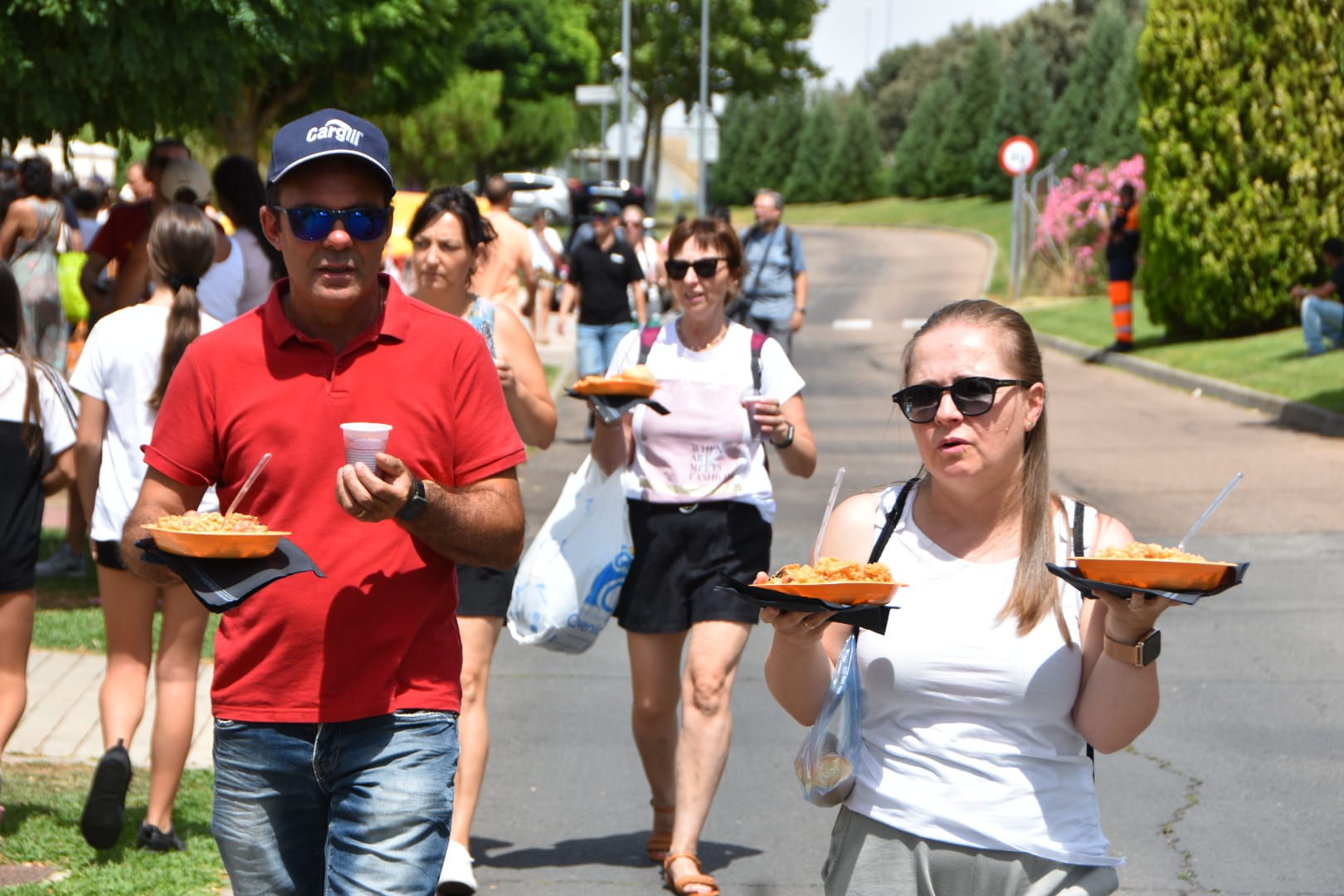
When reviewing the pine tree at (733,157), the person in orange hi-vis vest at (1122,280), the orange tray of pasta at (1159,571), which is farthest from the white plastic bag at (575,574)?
the pine tree at (733,157)

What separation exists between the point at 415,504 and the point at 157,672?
2689 millimetres

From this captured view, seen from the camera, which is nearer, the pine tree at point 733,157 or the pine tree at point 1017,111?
the pine tree at point 1017,111

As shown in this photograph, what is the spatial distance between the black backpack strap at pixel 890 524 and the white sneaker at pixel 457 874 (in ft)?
7.67

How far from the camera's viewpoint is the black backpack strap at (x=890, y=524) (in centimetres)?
324

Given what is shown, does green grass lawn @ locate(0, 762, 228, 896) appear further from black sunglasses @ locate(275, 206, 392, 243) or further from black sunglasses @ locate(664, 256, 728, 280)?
black sunglasses @ locate(275, 206, 392, 243)

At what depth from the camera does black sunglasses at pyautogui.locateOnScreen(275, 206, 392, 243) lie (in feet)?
10.7

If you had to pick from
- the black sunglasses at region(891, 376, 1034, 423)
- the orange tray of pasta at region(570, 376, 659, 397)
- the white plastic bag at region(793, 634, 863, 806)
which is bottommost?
the white plastic bag at region(793, 634, 863, 806)

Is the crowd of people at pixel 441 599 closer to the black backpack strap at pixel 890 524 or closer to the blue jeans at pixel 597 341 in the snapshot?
the black backpack strap at pixel 890 524

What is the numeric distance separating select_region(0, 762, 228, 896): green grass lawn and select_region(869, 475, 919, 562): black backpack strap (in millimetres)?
2831

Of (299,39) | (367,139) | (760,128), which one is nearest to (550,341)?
(299,39)

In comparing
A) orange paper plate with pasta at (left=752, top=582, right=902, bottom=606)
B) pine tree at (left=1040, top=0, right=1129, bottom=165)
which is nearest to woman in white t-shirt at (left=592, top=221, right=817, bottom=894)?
orange paper plate with pasta at (left=752, top=582, right=902, bottom=606)

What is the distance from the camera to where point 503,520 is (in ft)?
10.9

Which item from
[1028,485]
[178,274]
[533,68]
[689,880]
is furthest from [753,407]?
[533,68]

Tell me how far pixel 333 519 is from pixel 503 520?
0.33 m
